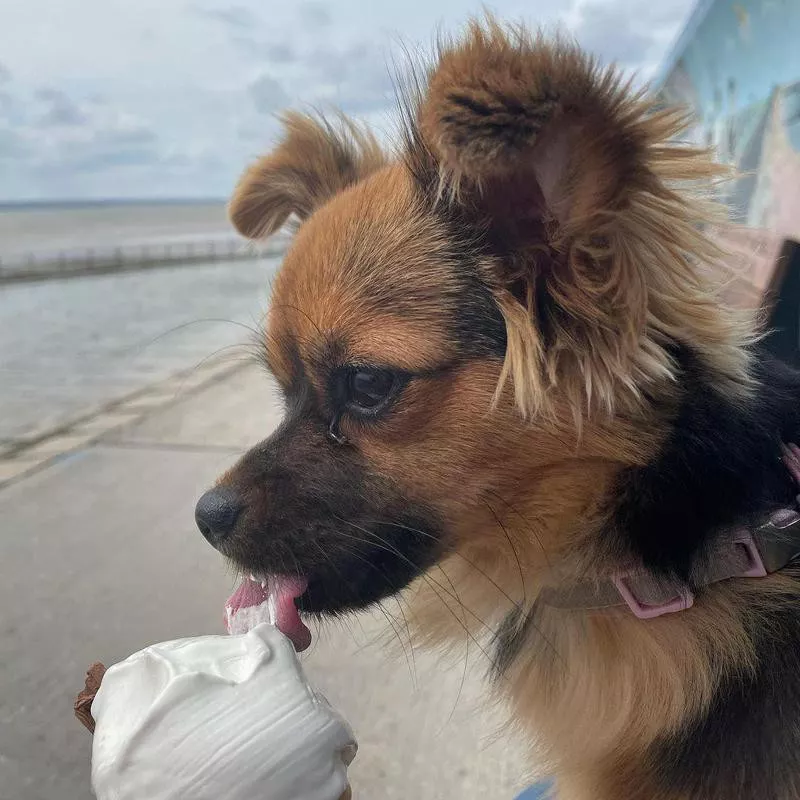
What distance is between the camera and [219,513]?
1.34m

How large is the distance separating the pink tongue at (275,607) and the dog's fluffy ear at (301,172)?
966 mm

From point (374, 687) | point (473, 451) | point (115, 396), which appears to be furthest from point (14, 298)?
point (473, 451)

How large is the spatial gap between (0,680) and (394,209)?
1.77 meters

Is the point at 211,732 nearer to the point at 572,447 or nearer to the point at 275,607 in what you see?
the point at 275,607

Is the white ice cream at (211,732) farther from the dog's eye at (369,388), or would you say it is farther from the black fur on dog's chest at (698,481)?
the black fur on dog's chest at (698,481)

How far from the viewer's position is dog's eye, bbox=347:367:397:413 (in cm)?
125

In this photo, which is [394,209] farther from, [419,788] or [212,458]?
[212,458]

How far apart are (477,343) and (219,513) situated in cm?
57

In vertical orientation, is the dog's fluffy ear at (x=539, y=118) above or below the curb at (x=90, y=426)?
above

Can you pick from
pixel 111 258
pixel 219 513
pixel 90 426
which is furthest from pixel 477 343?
pixel 111 258

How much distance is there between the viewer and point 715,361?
1239mm

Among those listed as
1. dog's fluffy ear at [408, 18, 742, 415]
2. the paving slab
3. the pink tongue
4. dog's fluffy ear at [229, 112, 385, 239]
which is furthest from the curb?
dog's fluffy ear at [408, 18, 742, 415]

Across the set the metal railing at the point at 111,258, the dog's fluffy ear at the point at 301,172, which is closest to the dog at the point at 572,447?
the dog's fluffy ear at the point at 301,172

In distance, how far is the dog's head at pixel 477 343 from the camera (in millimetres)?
1052
